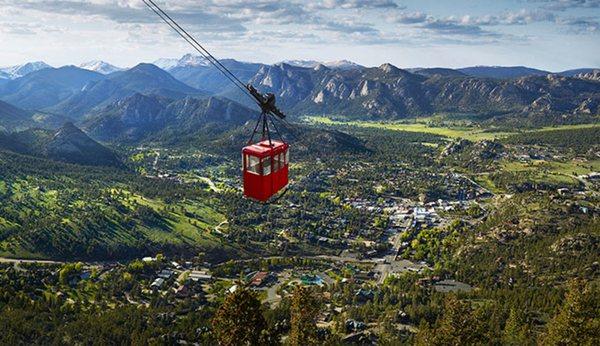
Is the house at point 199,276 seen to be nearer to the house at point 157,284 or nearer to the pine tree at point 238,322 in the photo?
the house at point 157,284

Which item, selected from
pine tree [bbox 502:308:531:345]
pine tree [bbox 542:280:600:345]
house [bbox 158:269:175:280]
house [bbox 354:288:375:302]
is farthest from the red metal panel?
house [bbox 158:269:175:280]

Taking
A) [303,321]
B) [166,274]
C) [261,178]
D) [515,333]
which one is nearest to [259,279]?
[166,274]

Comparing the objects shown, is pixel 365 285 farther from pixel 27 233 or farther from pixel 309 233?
pixel 27 233

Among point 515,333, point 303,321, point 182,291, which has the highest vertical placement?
point 303,321

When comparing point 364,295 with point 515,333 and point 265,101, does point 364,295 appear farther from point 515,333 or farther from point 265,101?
point 265,101

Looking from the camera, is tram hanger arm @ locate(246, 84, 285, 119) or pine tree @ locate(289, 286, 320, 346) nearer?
tram hanger arm @ locate(246, 84, 285, 119)

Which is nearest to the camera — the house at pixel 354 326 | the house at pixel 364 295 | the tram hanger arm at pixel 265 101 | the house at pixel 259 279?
the tram hanger arm at pixel 265 101

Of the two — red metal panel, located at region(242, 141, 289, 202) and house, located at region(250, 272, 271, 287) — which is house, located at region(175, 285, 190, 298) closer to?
house, located at region(250, 272, 271, 287)

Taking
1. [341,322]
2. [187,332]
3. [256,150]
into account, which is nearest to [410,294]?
[341,322]

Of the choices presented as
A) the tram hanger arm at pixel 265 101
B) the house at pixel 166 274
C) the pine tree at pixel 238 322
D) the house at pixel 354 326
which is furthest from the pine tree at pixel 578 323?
the house at pixel 166 274
